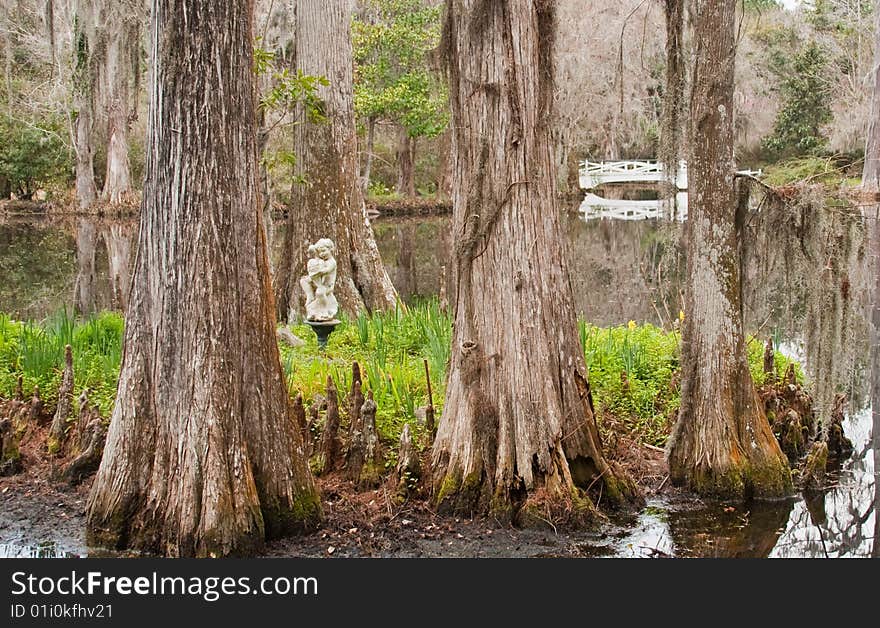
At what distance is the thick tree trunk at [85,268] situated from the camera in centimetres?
1549

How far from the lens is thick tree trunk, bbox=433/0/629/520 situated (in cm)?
600

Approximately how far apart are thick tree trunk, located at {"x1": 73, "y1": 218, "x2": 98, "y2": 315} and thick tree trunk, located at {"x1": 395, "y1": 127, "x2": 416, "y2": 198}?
10.9 meters

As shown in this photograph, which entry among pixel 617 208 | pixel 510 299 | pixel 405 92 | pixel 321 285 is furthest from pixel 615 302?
pixel 617 208

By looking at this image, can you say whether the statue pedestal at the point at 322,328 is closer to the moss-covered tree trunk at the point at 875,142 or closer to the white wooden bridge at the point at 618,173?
the moss-covered tree trunk at the point at 875,142

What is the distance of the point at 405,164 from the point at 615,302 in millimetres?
20692

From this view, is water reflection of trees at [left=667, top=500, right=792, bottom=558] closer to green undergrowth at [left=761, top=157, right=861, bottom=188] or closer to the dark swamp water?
the dark swamp water

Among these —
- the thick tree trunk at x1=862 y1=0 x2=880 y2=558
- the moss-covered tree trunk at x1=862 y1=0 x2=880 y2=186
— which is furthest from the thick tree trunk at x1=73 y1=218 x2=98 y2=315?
the moss-covered tree trunk at x1=862 y1=0 x2=880 y2=186

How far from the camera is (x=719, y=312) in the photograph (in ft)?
21.6

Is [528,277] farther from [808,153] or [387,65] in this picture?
[808,153]

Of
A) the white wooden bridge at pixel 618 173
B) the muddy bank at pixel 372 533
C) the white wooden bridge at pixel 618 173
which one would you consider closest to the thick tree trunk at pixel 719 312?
the muddy bank at pixel 372 533

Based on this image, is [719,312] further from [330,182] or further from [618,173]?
[618,173]

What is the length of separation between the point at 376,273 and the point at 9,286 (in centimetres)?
1044

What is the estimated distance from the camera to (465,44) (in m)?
6.14

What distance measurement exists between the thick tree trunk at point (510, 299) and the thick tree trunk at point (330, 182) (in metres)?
4.67
